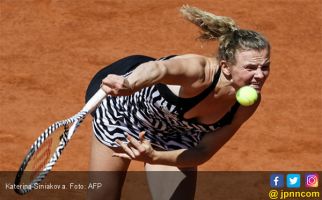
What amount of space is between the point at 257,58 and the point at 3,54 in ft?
16.2

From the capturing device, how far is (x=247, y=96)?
16.0 ft

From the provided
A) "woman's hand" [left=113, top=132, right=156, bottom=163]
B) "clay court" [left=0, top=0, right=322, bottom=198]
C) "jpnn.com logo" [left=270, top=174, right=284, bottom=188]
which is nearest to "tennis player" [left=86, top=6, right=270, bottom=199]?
"woman's hand" [left=113, top=132, right=156, bottom=163]

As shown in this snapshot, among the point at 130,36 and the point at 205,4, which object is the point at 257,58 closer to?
the point at 130,36

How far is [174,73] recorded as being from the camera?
478cm

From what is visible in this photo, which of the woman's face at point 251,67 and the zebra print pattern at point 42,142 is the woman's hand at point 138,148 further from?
the woman's face at point 251,67

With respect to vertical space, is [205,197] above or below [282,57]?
below

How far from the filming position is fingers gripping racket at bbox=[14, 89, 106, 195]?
479cm

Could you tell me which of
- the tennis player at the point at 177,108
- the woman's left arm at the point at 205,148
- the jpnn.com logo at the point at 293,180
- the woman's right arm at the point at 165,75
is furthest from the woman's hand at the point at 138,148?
the jpnn.com logo at the point at 293,180

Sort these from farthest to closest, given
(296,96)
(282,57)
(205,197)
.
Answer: (282,57), (296,96), (205,197)

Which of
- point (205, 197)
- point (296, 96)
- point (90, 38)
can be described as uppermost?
point (90, 38)

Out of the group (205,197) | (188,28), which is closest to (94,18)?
(188,28)

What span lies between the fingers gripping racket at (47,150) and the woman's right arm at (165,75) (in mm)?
177

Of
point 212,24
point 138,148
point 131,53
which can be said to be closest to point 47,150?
point 138,148

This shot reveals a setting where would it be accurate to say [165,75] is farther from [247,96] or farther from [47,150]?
[47,150]
